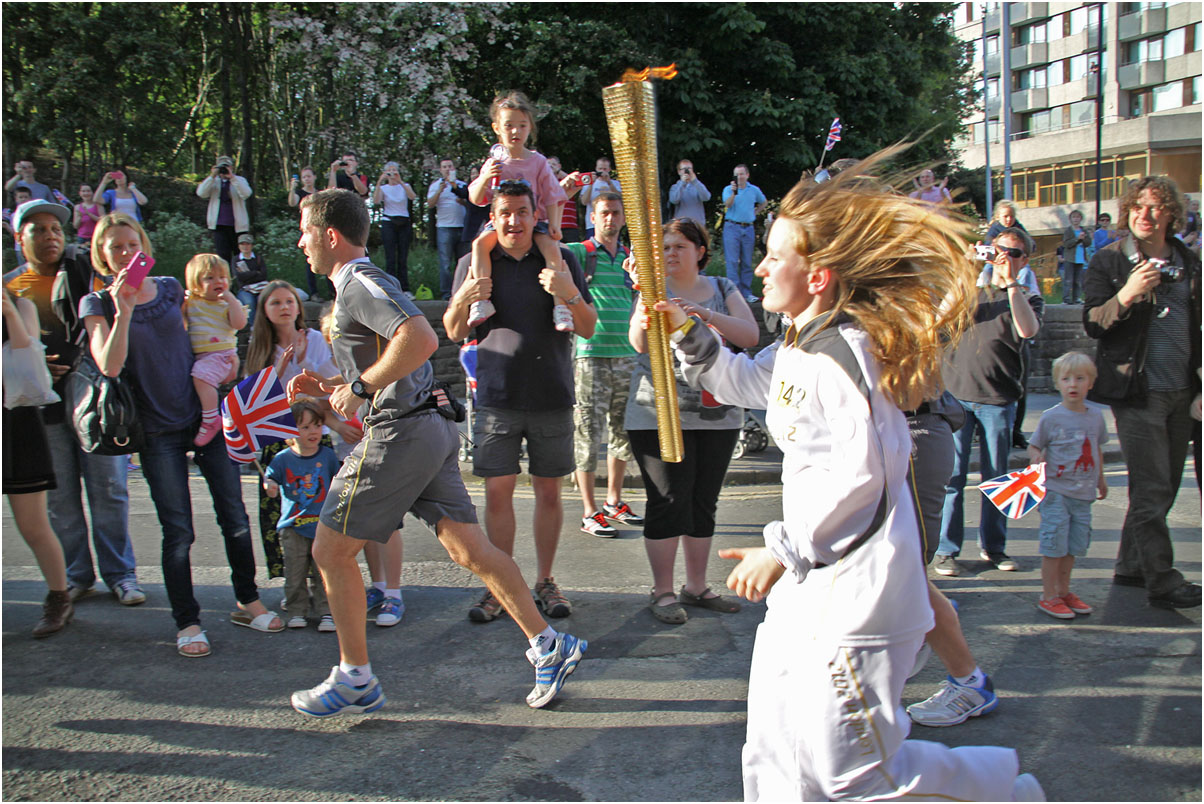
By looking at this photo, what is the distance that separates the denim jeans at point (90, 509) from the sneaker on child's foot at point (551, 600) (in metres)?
2.14

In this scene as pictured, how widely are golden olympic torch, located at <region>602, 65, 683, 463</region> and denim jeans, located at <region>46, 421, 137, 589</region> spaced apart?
3.05 meters

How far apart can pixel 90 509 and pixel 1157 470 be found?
542cm

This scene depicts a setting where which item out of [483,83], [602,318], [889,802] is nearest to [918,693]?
[889,802]

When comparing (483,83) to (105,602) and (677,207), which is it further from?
(105,602)

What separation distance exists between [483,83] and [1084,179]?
154ft

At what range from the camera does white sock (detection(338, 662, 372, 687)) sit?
3686 mm

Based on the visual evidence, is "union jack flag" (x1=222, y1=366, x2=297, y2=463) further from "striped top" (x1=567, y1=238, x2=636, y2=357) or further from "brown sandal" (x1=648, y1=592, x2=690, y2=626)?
"striped top" (x1=567, y1=238, x2=636, y2=357)

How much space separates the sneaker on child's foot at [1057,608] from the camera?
15.6ft

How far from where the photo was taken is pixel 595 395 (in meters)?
6.43

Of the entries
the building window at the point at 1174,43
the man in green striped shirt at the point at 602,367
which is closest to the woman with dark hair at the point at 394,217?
the man in green striped shirt at the point at 602,367

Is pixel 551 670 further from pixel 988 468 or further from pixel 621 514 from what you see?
pixel 988 468

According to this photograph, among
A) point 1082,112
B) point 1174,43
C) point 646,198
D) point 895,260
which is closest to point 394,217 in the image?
point 646,198

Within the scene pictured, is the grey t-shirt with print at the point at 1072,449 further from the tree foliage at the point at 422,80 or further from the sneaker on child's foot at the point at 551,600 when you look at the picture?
the tree foliage at the point at 422,80

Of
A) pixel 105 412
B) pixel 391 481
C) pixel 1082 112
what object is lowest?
pixel 391 481
